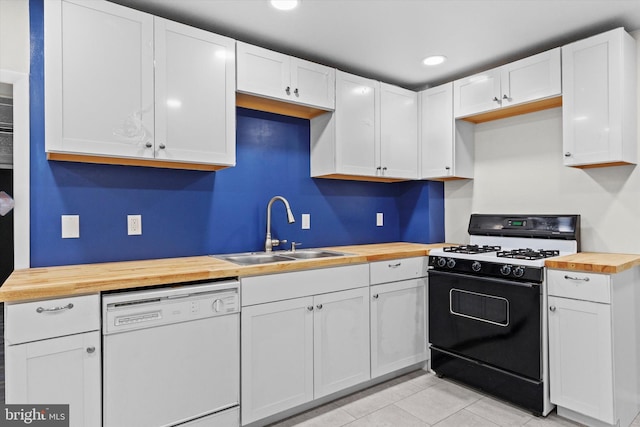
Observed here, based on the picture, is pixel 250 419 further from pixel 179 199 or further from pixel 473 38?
pixel 473 38

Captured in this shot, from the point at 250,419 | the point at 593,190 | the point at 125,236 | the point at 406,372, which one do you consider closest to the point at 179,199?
the point at 125,236

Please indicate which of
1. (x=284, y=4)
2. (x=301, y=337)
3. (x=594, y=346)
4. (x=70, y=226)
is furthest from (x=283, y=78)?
(x=594, y=346)

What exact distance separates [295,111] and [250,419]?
2084 millimetres

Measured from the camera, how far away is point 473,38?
2.59 metres

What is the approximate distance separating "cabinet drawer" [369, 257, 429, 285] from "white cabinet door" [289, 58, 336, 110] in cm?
122

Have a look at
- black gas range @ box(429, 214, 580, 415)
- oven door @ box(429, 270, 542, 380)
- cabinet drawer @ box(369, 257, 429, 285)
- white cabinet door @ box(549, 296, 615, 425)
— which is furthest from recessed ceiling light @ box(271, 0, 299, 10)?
white cabinet door @ box(549, 296, 615, 425)

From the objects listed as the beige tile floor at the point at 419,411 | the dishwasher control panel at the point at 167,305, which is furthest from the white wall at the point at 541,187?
the dishwasher control panel at the point at 167,305

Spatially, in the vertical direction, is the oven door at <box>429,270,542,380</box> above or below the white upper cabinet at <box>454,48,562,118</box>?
below

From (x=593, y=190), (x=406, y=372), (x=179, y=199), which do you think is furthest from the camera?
(x=406, y=372)

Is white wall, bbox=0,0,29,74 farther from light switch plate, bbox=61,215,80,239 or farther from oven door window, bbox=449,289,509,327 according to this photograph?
oven door window, bbox=449,289,509,327

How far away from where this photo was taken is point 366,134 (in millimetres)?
3053

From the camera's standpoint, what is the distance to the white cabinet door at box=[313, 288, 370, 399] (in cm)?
236

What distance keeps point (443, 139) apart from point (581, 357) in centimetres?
187

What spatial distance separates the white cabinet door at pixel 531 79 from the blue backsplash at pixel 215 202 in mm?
1028
